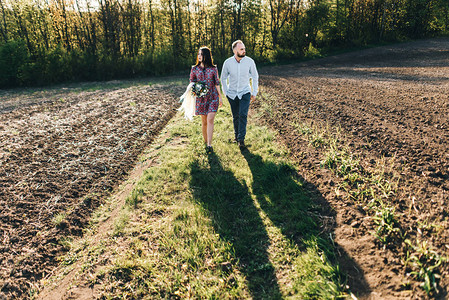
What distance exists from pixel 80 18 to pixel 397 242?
33662mm

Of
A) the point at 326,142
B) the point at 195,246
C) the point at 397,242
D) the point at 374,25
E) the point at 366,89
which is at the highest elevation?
the point at 374,25

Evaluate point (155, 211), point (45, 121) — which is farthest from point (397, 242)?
point (45, 121)

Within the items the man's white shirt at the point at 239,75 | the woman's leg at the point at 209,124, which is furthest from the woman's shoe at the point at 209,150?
the man's white shirt at the point at 239,75

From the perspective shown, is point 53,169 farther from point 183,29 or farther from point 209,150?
point 183,29

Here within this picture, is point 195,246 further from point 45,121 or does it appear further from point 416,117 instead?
point 45,121

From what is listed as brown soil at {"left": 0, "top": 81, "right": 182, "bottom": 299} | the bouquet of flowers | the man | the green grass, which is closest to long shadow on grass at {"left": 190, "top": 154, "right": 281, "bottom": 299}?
the green grass

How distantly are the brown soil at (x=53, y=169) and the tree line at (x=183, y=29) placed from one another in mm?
16304

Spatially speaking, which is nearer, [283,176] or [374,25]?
[283,176]

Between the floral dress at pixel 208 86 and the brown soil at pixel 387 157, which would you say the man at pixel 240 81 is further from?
the brown soil at pixel 387 157

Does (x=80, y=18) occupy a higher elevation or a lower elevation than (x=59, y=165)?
higher

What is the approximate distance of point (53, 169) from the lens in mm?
5672

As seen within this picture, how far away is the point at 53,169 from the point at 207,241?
4.22m

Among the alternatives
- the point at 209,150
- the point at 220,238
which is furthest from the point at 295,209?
the point at 209,150

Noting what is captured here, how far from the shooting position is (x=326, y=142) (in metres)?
5.42
